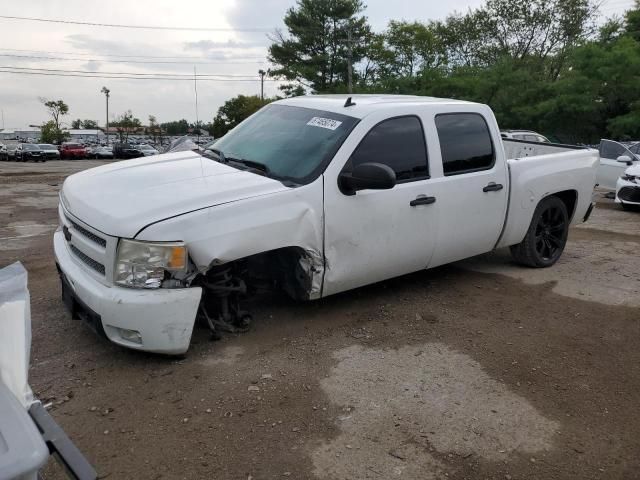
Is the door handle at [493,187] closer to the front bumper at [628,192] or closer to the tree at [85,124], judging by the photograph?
the front bumper at [628,192]

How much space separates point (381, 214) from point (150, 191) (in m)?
1.72

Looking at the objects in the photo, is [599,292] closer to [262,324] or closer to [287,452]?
[262,324]

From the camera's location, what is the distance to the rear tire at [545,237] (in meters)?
5.76

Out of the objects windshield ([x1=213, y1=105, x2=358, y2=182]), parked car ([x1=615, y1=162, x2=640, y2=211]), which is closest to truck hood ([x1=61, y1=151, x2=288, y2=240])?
windshield ([x1=213, y1=105, x2=358, y2=182])

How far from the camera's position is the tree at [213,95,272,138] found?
70.1 m

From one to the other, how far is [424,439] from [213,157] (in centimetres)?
288

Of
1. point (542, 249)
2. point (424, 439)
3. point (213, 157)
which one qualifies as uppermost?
point (213, 157)

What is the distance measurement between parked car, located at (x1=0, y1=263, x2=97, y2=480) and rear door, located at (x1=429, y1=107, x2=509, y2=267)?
344 cm

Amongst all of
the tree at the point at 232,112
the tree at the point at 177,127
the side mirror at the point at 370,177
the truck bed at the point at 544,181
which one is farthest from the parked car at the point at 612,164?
the tree at the point at 177,127

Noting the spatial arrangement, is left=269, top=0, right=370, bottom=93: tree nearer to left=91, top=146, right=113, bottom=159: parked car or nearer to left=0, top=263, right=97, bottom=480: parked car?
left=91, top=146, right=113, bottom=159: parked car

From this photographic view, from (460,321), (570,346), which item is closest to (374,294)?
(460,321)

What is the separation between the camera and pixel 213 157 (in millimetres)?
4660

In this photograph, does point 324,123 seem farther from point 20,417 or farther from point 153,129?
point 153,129

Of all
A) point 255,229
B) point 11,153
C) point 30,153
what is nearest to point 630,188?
point 255,229
